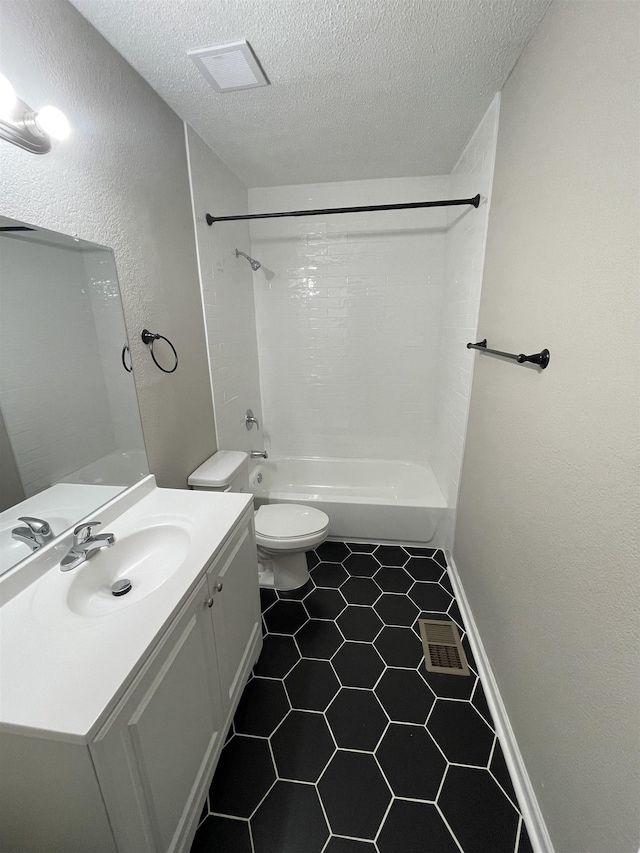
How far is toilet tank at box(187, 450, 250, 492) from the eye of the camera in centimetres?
181

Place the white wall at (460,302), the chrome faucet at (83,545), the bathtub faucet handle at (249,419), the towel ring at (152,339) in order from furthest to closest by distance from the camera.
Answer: the bathtub faucet handle at (249,419)
the white wall at (460,302)
the towel ring at (152,339)
the chrome faucet at (83,545)

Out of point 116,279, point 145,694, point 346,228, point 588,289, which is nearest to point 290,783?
point 145,694

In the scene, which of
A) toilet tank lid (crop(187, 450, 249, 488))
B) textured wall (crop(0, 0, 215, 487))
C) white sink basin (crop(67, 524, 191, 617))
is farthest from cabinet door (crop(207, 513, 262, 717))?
textured wall (crop(0, 0, 215, 487))

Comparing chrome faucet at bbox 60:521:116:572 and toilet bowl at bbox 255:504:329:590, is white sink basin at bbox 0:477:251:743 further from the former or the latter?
toilet bowl at bbox 255:504:329:590

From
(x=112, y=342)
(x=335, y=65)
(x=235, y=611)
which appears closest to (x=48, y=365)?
(x=112, y=342)

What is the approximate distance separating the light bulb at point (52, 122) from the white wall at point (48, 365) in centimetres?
29

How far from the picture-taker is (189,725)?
97 cm

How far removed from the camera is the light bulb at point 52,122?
924 mm

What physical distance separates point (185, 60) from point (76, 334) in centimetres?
112

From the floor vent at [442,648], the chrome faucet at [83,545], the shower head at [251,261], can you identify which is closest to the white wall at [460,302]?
the floor vent at [442,648]

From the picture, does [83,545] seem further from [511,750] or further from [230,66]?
[230,66]

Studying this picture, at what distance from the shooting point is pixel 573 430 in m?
0.90

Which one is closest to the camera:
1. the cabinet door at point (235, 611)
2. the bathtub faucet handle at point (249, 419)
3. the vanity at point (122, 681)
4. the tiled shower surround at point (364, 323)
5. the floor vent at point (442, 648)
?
the vanity at point (122, 681)

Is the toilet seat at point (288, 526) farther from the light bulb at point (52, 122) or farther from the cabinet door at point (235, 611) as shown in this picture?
the light bulb at point (52, 122)
